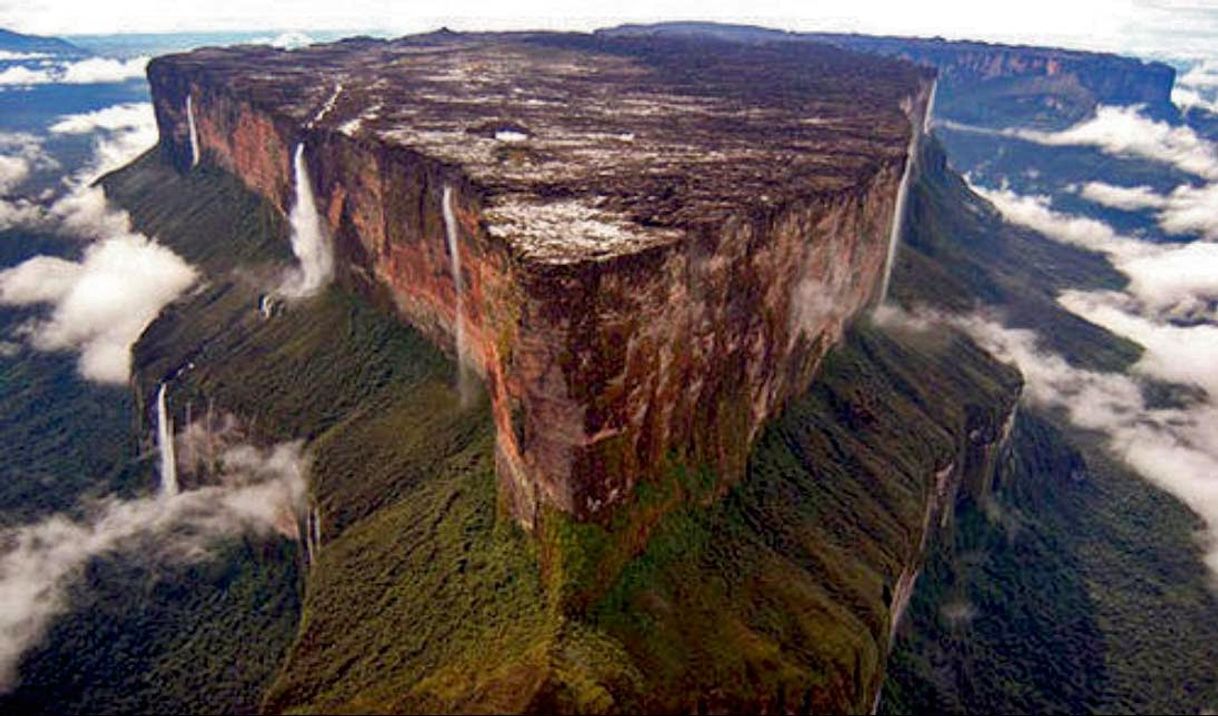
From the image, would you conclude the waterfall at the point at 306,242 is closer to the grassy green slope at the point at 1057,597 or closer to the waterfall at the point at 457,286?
the waterfall at the point at 457,286

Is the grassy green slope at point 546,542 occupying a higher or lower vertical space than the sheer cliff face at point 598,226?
lower

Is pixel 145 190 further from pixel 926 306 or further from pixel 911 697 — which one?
pixel 911 697

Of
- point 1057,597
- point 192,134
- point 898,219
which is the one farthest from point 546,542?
point 192,134

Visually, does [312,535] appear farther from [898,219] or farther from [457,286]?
[898,219]

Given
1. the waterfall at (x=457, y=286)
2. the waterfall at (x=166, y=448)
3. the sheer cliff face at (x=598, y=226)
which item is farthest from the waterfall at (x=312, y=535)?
the waterfall at (x=166, y=448)

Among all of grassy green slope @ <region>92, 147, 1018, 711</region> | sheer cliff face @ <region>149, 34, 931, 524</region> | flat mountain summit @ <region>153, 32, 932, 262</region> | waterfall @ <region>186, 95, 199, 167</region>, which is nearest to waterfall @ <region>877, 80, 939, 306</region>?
sheer cliff face @ <region>149, 34, 931, 524</region>

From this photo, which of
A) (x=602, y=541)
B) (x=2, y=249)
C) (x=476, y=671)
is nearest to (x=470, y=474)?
(x=602, y=541)
